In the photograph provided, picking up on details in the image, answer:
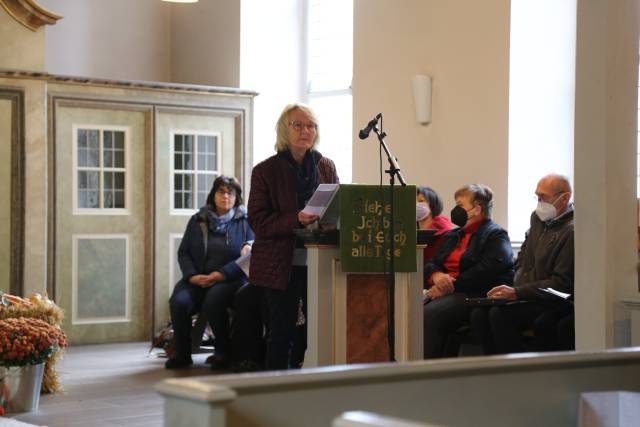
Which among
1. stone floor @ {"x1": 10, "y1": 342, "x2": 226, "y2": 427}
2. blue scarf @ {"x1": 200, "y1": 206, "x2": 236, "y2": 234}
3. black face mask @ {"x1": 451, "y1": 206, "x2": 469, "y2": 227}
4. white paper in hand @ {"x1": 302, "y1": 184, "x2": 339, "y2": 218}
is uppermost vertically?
white paper in hand @ {"x1": 302, "y1": 184, "x2": 339, "y2": 218}

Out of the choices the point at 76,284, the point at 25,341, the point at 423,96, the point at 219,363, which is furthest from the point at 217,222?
the point at 25,341

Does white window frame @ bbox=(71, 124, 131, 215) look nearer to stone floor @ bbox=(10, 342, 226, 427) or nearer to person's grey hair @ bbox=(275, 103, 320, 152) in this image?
stone floor @ bbox=(10, 342, 226, 427)

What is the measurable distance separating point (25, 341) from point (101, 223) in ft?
12.6

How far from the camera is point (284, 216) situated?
5.01m

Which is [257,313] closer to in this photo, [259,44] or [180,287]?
[180,287]

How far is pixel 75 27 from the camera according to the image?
1053cm

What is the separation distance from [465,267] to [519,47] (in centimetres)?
→ 207

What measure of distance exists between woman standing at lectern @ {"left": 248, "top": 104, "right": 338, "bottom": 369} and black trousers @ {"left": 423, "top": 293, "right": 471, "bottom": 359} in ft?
4.07

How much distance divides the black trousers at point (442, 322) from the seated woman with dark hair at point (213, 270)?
1756mm

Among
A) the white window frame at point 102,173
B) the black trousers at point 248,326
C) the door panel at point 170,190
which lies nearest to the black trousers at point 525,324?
the black trousers at point 248,326

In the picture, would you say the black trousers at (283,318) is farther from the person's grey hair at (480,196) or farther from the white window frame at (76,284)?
the white window frame at (76,284)

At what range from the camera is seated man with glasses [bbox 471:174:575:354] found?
5.73 m

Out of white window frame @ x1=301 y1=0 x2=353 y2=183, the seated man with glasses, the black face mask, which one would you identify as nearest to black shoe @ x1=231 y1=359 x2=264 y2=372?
the black face mask

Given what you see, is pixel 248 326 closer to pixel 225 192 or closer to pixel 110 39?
pixel 225 192
